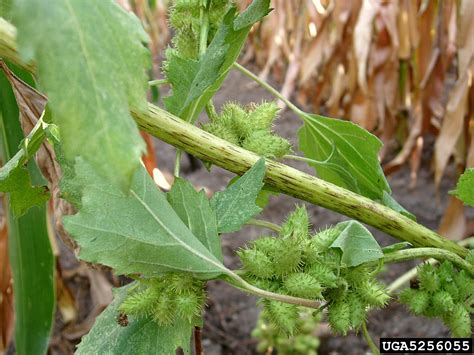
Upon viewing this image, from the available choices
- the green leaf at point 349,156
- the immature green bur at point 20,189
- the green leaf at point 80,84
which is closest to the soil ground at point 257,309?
the green leaf at point 349,156

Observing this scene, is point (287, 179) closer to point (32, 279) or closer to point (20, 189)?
point (20, 189)

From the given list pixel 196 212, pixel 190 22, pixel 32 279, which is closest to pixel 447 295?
pixel 196 212

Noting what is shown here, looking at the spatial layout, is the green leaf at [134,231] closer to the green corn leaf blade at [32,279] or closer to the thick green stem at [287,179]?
the thick green stem at [287,179]

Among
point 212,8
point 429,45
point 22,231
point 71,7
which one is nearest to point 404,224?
point 212,8

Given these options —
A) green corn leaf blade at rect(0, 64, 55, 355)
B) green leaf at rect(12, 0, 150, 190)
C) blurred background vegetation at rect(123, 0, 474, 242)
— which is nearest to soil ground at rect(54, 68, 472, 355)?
blurred background vegetation at rect(123, 0, 474, 242)

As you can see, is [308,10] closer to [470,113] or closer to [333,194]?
[470,113]

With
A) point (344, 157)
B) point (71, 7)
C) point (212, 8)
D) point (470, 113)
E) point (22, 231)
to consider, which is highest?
point (71, 7)
